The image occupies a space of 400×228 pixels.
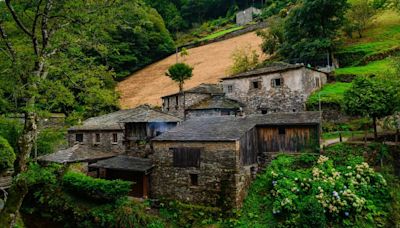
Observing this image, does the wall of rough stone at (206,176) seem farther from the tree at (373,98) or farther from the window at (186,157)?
the tree at (373,98)

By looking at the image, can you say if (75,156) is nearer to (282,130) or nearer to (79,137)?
(79,137)

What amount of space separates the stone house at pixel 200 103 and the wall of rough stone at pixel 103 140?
6758mm

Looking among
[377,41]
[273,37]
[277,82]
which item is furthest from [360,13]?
[277,82]

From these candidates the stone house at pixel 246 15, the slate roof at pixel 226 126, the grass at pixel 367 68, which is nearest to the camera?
the slate roof at pixel 226 126

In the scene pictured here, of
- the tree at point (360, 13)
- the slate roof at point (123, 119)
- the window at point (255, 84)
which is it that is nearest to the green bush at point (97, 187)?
the slate roof at point (123, 119)

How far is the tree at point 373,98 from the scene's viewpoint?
1720 cm

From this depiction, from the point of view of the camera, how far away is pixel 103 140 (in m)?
25.1

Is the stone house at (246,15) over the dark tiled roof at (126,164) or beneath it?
over

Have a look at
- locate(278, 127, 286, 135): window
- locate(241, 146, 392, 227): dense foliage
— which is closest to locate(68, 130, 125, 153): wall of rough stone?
locate(241, 146, 392, 227): dense foliage

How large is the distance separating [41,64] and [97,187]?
9.49 m

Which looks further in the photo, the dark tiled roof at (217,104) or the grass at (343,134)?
the dark tiled roof at (217,104)

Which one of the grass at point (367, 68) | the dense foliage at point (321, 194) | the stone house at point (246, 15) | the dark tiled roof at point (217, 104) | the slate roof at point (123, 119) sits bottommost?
the dense foliage at point (321, 194)

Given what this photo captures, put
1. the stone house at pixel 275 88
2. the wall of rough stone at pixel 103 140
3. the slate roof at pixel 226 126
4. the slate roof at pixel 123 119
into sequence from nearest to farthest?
1. the slate roof at pixel 226 126
2. the slate roof at pixel 123 119
3. the wall of rough stone at pixel 103 140
4. the stone house at pixel 275 88

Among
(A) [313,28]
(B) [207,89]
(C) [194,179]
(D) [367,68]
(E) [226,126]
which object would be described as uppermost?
(A) [313,28]
